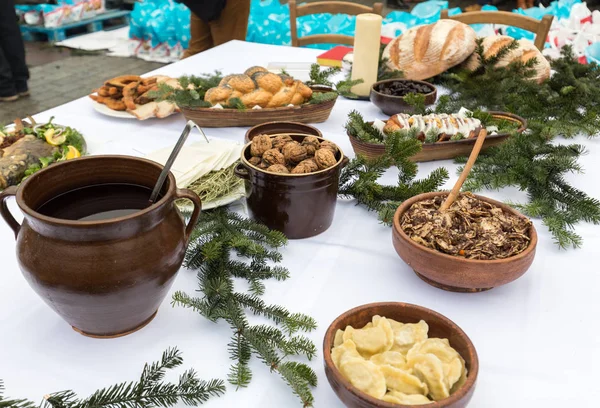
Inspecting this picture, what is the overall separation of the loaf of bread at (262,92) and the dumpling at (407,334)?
80 cm

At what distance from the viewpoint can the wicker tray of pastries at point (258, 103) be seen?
4.00ft

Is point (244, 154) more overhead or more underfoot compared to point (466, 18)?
more overhead

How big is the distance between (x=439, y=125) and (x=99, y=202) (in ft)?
2.35

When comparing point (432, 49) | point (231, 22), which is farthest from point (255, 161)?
point (231, 22)

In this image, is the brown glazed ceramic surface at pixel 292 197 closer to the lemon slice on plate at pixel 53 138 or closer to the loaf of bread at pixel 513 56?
the lemon slice on plate at pixel 53 138

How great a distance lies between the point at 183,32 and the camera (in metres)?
3.87

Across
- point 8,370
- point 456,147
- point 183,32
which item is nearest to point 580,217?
point 456,147

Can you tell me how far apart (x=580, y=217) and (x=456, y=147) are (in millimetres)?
284

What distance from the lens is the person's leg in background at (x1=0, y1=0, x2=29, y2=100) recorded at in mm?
3064

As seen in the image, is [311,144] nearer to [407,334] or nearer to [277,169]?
[277,169]

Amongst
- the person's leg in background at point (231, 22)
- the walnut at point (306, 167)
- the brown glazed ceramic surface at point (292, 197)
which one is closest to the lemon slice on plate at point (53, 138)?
the brown glazed ceramic surface at point (292, 197)

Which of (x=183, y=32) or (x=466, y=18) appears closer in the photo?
(x=466, y=18)

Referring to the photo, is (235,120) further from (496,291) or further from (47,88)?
(47,88)

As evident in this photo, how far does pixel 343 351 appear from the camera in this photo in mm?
515
